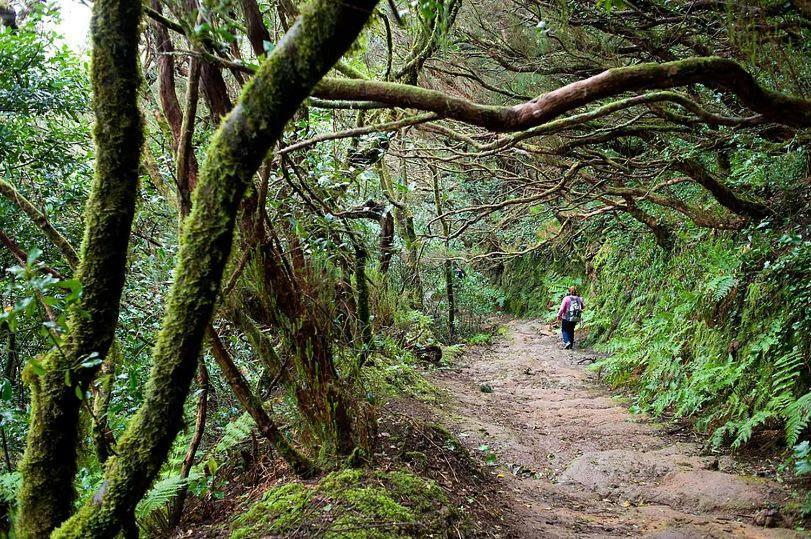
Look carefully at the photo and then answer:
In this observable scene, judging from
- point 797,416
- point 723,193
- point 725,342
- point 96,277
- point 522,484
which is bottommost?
point 522,484

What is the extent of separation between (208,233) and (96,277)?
0.61 m

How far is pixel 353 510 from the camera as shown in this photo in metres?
3.39

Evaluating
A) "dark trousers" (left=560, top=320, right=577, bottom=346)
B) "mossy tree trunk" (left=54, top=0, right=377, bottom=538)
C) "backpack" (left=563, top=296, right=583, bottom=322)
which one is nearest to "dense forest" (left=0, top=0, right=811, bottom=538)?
"mossy tree trunk" (left=54, top=0, right=377, bottom=538)

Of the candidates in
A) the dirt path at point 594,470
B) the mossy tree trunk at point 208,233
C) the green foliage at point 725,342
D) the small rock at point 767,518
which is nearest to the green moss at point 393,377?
the dirt path at point 594,470

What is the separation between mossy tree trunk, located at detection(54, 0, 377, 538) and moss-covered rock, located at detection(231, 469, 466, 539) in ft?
5.73

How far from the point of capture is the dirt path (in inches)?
171

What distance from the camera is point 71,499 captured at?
1.96 meters

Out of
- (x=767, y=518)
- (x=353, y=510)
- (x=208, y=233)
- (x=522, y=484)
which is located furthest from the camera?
(x=522, y=484)

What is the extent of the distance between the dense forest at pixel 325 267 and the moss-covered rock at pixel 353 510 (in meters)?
0.02

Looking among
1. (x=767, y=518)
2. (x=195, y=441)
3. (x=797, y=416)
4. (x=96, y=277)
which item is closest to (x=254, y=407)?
(x=195, y=441)

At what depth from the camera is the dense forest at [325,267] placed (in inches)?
73.2

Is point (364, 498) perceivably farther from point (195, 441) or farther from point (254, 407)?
point (195, 441)

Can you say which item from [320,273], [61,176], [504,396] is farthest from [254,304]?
[504,396]

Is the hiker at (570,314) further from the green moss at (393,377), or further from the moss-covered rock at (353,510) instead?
the moss-covered rock at (353,510)
